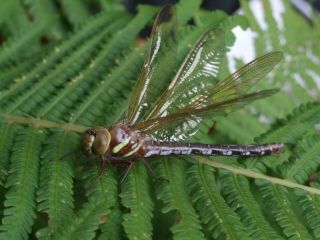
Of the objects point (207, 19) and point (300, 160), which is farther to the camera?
point (207, 19)

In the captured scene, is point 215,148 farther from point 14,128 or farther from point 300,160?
point 14,128

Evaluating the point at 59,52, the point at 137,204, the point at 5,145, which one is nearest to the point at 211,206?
the point at 137,204

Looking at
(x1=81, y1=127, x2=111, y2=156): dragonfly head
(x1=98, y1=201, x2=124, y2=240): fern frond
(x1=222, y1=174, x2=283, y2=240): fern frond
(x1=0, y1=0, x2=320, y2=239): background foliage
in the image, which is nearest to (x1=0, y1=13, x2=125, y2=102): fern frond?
(x1=0, y1=0, x2=320, y2=239): background foliage

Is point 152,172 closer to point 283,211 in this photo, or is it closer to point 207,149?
point 207,149

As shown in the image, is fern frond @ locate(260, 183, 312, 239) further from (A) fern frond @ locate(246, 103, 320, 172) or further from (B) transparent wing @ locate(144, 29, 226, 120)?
(B) transparent wing @ locate(144, 29, 226, 120)

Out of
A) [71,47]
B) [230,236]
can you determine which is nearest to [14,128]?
[71,47]

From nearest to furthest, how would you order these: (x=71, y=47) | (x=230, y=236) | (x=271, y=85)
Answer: (x=230, y=236), (x=71, y=47), (x=271, y=85)
